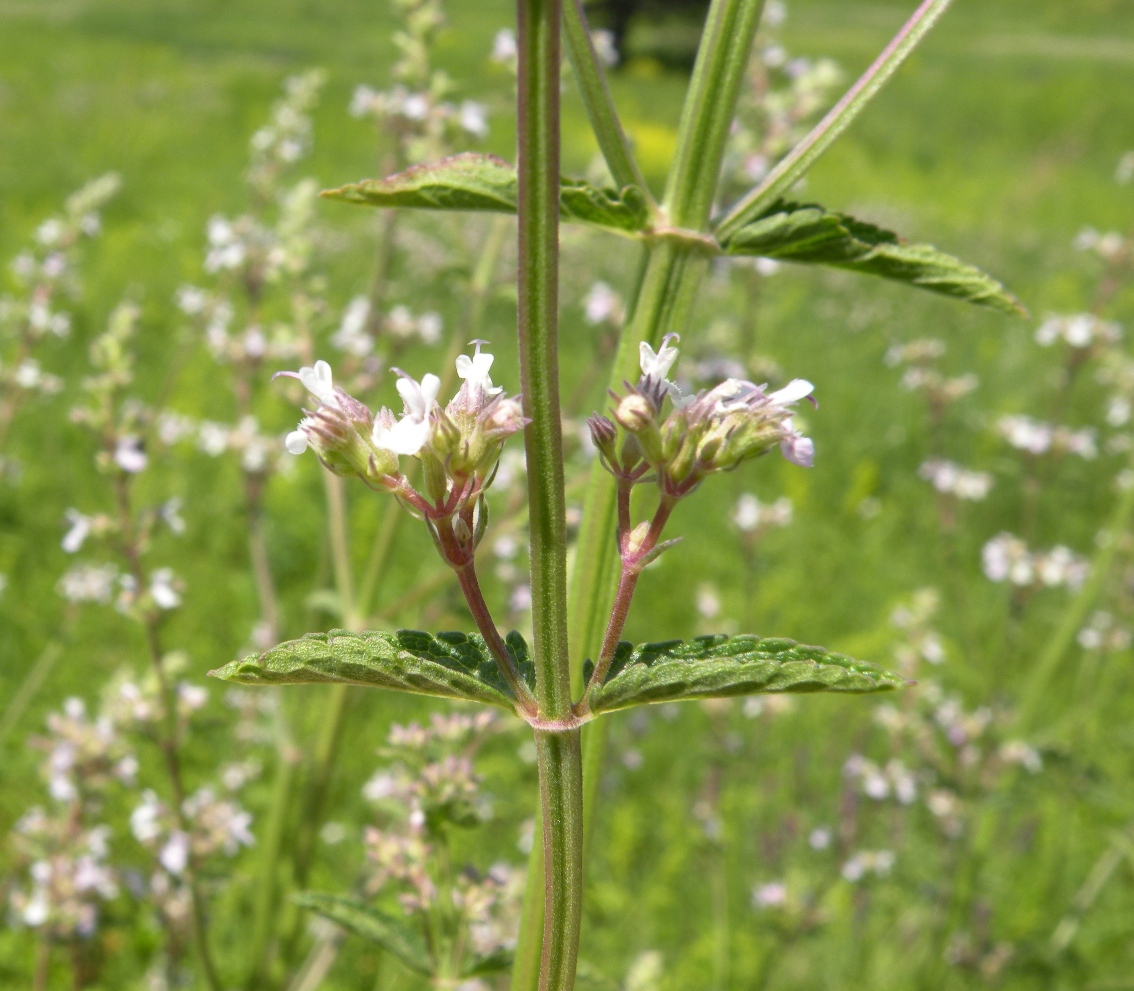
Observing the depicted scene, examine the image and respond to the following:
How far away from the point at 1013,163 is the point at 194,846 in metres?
20.8

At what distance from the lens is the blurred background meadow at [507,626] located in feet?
7.41

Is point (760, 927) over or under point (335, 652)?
under

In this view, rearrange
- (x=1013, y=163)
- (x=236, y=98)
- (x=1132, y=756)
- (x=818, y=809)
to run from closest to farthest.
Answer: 1. (x=818, y=809)
2. (x=1132, y=756)
3. (x=236, y=98)
4. (x=1013, y=163)

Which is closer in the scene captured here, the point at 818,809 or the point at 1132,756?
the point at 818,809

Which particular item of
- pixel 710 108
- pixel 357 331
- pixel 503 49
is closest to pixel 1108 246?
pixel 503 49

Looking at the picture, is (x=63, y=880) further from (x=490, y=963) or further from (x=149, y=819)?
(x=490, y=963)

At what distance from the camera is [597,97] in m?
0.97

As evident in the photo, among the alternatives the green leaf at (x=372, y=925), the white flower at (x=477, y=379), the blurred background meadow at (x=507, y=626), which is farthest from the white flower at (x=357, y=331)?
the white flower at (x=477, y=379)

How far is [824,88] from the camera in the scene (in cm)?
273

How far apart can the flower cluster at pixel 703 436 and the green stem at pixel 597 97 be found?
270mm

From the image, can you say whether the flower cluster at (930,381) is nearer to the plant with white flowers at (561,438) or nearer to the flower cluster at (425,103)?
the flower cluster at (425,103)

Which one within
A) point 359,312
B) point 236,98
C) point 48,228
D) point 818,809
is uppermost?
point 236,98

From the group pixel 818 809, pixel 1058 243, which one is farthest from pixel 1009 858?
Answer: pixel 1058 243

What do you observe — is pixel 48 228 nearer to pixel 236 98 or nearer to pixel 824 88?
pixel 824 88
